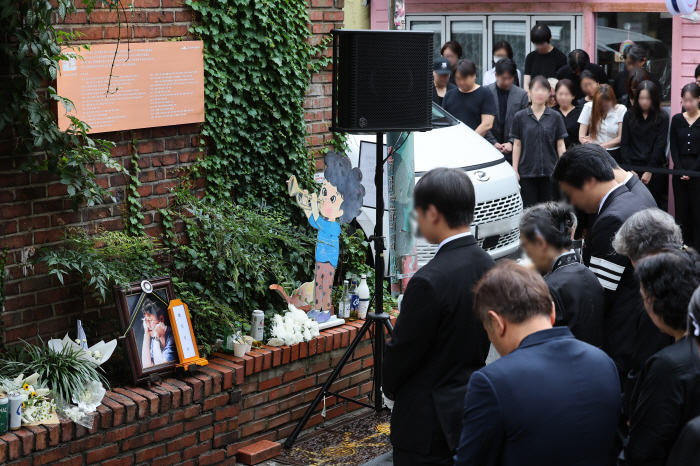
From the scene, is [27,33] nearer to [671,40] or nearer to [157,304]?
[157,304]

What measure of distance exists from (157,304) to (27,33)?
1.58 m

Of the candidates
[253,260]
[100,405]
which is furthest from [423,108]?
[100,405]

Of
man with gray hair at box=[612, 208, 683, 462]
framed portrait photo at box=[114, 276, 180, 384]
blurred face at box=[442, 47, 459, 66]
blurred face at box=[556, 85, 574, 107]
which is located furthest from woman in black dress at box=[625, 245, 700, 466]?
blurred face at box=[442, 47, 459, 66]

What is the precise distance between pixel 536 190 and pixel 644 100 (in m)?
1.56

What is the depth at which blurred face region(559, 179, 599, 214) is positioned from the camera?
4.00 meters

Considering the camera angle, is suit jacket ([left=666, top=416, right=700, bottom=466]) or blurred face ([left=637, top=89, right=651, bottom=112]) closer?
suit jacket ([left=666, top=416, right=700, bottom=466])

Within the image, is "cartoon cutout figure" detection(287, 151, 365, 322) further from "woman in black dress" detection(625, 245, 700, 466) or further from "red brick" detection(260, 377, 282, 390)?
"woman in black dress" detection(625, 245, 700, 466)

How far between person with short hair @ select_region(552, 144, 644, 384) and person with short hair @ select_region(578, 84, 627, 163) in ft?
20.3

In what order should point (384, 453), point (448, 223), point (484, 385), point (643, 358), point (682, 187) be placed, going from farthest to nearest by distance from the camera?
point (682, 187) → point (384, 453) → point (643, 358) → point (448, 223) → point (484, 385)

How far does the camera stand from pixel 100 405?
4.21 metres

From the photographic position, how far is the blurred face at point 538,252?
3611mm

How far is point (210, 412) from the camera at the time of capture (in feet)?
15.5

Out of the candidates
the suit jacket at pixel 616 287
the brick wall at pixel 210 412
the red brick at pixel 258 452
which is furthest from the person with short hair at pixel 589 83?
the red brick at pixel 258 452

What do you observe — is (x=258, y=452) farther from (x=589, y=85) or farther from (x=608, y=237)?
(x=589, y=85)
